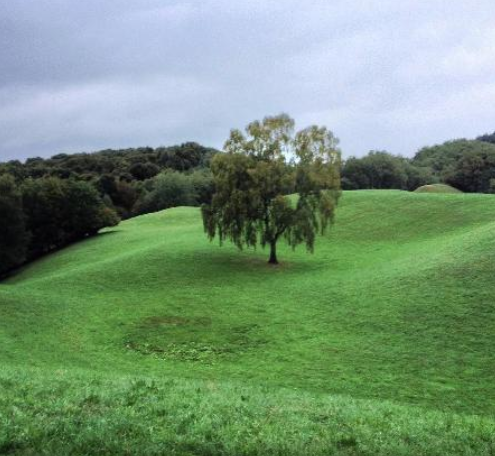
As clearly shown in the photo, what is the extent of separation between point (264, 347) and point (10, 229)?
151ft

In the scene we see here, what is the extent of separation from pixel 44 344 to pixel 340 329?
1343cm

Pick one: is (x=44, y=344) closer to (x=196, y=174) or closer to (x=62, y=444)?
(x=62, y=444)

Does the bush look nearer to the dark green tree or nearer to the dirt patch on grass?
the dark green tree

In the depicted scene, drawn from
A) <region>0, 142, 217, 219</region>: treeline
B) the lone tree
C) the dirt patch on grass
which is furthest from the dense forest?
the dirt patch on grass

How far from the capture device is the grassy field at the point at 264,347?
9211 mm

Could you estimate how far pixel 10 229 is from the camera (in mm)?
60344

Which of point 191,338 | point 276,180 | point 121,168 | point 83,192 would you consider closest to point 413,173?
point 121,168

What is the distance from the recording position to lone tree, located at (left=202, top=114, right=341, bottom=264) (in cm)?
4125

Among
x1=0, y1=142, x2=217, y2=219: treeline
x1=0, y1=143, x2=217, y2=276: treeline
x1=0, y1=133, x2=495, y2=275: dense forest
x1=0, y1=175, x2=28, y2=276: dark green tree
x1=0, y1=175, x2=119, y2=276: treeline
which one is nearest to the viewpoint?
x1=0, y1=175, x2=28, y2=276: dark green tree

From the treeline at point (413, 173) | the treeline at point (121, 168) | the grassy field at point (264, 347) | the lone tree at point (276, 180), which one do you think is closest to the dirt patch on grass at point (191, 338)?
the grassy field at point (264, 347)

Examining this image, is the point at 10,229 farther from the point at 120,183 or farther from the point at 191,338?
the point at 120,183

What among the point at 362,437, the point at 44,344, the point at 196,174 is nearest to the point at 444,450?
the point at 362,437

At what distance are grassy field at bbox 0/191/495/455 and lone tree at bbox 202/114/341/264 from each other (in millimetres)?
3671

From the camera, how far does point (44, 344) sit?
23484mm
